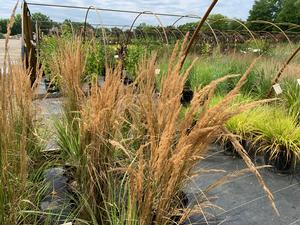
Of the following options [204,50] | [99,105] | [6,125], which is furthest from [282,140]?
[204,50]

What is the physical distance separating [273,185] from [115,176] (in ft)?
5.02

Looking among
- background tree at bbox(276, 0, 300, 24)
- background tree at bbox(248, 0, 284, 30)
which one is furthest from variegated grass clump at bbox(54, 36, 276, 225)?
background tree at bbox(248, 0, 284, 30)

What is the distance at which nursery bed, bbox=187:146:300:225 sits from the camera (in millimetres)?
2123

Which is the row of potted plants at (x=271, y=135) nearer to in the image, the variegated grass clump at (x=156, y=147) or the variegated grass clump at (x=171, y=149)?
the variegated grass clump at (x=156, y=147)

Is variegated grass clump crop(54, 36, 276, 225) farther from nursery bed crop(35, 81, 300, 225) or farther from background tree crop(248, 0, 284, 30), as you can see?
background tree crop(248, 0, 284, 30)

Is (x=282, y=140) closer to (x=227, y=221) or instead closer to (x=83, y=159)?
(x=227, y=221)

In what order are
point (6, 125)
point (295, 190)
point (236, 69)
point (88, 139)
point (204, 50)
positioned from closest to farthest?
point (6, 125), point (88, 139), point (295, 190), point (236, 69), point (204, 50)

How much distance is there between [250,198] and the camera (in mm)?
2393

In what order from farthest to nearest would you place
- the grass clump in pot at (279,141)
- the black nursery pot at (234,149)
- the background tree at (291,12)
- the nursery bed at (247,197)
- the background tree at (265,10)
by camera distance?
the background tree at (265,10) < the background tree at (291,12) < the black nursery pot at (234,149) < the grass clump in pot at (279,141) < the nursery bed at (247,197)

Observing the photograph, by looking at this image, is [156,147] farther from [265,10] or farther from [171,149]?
[265,10]

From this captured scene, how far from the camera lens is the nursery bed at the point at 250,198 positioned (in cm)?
212

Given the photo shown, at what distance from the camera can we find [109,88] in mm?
1519

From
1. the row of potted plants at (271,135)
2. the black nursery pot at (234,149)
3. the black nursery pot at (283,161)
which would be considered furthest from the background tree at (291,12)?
the black nursery pot at (283,161)

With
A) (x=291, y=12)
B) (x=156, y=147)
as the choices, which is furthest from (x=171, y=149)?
(x=291, y=12)
